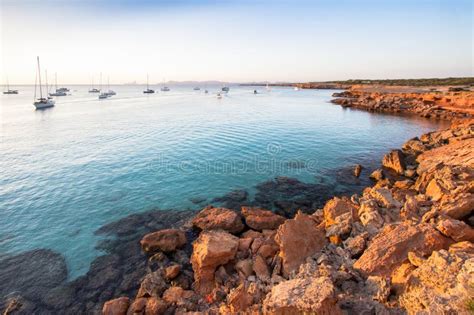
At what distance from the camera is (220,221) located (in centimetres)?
1533

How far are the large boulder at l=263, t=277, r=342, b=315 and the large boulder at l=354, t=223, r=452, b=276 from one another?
308 centimetres

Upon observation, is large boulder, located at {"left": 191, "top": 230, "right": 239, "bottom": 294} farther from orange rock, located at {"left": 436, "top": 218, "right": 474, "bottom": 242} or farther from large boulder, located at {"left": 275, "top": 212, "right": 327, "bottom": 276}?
orange rock, located at {"left": 436, "top": 218, "right": 474, "bottom": 242}

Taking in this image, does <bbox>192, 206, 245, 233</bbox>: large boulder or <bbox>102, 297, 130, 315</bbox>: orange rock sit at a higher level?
<bbox>192, 206, 245, 233</bbox>: large boulder

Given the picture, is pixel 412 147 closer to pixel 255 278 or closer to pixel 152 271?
pixel 255 278

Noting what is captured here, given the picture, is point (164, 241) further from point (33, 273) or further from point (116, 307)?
point (33, 273)

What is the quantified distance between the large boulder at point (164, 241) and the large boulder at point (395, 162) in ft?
71.8

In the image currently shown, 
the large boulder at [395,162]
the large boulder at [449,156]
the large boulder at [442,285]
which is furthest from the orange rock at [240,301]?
the large boulder at [395,162]

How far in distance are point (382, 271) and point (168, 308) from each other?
8264 mm

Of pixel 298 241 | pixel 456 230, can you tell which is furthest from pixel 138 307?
pixel 456 230

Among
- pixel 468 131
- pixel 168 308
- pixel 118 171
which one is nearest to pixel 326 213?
pixel 168 308

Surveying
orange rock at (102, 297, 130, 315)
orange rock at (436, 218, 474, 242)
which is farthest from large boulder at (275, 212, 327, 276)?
orange rock at (102, 297, 130, 315)

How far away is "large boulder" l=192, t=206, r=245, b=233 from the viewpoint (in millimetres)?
15052

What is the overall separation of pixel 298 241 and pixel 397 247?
3977mm

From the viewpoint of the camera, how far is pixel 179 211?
1878 cm
